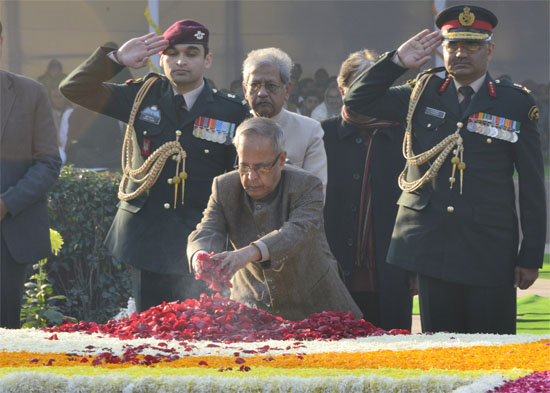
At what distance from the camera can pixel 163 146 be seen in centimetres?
519

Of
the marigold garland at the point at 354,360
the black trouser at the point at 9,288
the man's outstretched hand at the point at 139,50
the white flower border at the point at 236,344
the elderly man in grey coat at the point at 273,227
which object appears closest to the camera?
the marigold garland at the point at 354,360

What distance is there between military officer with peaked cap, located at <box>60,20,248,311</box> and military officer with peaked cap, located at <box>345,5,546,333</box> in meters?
1.02

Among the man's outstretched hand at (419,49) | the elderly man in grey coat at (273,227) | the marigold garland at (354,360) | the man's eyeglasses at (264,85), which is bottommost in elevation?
the marigold garland at (354,360)

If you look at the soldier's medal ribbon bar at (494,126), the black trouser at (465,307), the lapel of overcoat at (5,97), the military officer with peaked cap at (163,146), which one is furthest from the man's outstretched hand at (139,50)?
the black trouser at (465,307)

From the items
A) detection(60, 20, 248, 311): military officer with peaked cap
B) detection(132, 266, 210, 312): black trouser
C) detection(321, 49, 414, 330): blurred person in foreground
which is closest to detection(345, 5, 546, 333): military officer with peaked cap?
detection(321, 49, 414, 330): blurred person in foreground

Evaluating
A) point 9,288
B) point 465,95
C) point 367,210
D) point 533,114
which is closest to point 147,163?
point 9,288

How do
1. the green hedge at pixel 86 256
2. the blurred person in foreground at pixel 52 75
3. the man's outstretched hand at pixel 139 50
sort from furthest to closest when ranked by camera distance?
1. the blurred person in foreground at pixel 52 75
2. the green hedge at pixel 86 256
3. the man's outstretched hand at pixel 139 50

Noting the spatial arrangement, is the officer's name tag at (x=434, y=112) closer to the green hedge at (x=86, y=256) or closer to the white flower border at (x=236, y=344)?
the white flower border at (x=236, y=344)

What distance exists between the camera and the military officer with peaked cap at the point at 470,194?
15.5ft

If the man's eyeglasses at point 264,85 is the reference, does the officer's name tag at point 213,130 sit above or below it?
below

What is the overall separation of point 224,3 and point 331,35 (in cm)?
141

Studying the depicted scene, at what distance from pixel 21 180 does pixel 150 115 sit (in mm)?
781

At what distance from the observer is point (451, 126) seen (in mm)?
4824

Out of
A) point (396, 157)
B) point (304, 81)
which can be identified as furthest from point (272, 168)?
point (304, 81)
